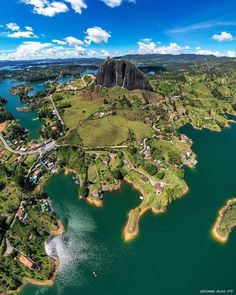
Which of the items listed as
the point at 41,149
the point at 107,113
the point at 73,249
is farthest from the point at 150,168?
the point at 107,113

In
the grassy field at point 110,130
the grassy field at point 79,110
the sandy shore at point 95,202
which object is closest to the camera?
the sandy shore at point 95,202

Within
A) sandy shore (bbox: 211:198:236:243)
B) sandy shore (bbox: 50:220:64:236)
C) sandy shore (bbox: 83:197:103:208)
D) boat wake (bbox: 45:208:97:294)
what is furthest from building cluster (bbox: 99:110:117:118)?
sandy shore (bbox: 211:198:236:243)

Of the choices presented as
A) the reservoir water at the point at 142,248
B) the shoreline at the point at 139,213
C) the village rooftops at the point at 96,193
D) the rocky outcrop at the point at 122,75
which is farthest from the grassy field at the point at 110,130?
the rocky outcrop at the point at 122,75

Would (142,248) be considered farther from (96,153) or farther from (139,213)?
(96,153)

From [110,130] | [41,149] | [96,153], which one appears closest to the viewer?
[96,153]

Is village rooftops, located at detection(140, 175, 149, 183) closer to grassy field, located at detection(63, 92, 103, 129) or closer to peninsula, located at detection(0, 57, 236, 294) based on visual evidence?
peninsula, located at detection(0, 57, 236, 294)

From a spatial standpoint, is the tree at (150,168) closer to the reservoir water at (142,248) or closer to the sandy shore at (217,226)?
the reservoir water at (142,248)
